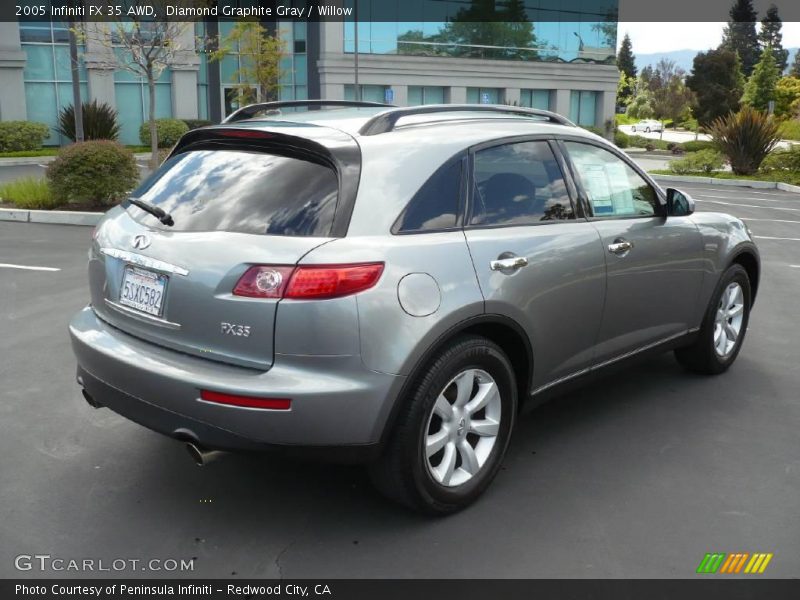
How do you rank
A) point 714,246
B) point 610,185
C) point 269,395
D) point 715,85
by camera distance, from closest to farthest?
point 269,395 → point 610,185 → point 714,246 → point 715,85

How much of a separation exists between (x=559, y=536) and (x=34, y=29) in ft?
110

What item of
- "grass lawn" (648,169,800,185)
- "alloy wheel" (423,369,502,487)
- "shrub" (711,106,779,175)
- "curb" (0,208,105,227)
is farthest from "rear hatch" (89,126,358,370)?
"shrub" (711,106,779,175)

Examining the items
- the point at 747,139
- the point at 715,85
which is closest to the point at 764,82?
the point at 715,85

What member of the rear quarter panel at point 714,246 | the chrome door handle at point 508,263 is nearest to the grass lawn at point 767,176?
the rear quarter panel at point 714,246

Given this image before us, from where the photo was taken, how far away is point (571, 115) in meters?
50.8

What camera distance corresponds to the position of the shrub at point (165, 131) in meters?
31.9

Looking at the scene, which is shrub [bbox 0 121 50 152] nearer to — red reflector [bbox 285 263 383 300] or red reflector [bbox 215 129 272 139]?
red reflector [bbox 215 129 272 139]

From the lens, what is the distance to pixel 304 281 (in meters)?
3.19

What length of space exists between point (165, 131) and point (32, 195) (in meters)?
19.0

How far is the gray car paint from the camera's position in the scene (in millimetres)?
3207

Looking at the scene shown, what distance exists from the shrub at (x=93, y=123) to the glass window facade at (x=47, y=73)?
1.87 m

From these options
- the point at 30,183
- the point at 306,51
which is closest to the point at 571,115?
the point at 306,51

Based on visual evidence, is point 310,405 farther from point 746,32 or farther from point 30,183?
point 746,32

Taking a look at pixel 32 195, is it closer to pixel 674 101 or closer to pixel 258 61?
pixel 258 61
